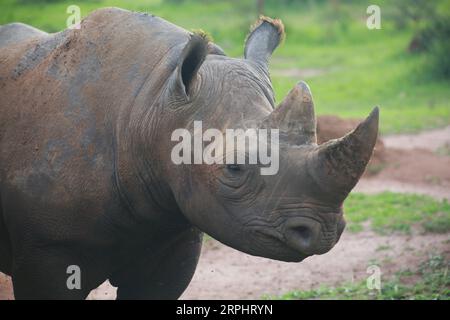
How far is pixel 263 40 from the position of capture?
5.00m

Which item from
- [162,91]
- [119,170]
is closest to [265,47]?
[162,91]

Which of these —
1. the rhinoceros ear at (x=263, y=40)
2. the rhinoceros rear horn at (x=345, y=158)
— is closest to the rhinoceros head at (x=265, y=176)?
the rhinoceros rear horn at (x=345, y=158)

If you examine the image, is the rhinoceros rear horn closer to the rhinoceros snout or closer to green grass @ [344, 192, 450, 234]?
the rhinoceros snout

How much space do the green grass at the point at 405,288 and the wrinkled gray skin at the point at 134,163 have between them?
6.82 feet

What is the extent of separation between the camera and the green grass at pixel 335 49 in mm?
15664

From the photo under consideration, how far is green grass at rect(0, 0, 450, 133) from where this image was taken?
15664 millimetres

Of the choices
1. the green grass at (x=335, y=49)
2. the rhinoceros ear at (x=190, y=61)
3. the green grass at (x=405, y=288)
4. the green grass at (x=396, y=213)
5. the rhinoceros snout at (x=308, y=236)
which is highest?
the green grass at (x=335, y=49)

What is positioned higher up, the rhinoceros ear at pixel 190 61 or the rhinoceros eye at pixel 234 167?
the rhinoceros ear at pixel 190 61

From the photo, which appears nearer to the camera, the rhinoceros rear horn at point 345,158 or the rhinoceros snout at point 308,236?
the rhinoceros rear horn at point 345,158

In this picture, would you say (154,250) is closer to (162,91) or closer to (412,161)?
(162,91)

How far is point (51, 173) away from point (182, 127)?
0.77 m

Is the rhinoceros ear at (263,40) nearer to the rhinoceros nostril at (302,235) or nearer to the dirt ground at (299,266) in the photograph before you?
the rhinoceros nostril at (302,235)

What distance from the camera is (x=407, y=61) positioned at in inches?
746

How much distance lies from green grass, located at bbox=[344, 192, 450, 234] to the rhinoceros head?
4617 mm
